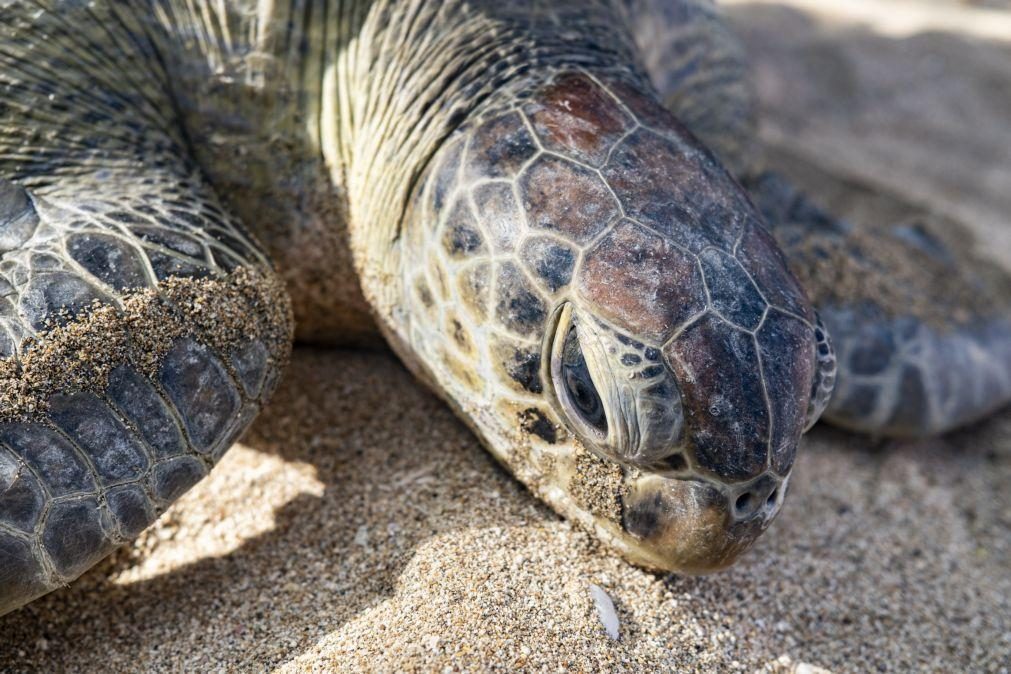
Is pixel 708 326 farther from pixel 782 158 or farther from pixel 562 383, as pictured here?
pixel 782 158

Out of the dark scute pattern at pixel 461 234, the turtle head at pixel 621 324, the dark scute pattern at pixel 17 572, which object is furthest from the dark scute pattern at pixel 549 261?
the dark scute pattern at pixel 17 572

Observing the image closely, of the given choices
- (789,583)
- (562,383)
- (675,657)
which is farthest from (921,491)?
(562,383)

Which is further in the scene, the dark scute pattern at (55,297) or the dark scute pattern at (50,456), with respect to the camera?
the dark scute pattern at (55,297)

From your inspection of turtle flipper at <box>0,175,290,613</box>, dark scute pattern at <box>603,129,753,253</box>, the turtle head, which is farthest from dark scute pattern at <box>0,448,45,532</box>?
dark scute pattern at <box>603,129,753,253</box>

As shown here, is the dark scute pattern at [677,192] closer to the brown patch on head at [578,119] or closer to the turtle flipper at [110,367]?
the brown patch on head at [578,119]

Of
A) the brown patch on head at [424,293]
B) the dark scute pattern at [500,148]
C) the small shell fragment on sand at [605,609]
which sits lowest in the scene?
the small shell fragment on sand at [605,609]
